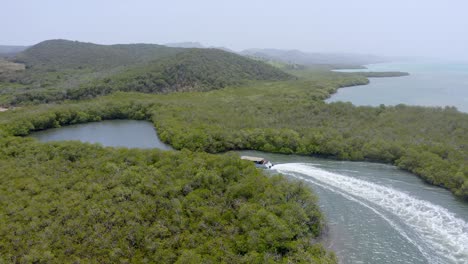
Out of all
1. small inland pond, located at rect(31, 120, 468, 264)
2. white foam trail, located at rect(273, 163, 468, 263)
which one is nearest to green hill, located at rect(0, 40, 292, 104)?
small inland pond, located at rect(31, 120, 468, 264)

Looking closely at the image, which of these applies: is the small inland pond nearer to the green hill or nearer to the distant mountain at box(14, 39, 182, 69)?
the green hill

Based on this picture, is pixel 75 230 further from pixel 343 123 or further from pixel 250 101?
pixel 250 101

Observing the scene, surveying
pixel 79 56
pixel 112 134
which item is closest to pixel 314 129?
pixel 112 134

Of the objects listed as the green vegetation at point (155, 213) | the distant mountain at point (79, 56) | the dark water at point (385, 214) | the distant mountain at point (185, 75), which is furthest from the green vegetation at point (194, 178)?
the distant mountain at point (79, 56)

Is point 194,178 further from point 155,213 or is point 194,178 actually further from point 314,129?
point 314,129

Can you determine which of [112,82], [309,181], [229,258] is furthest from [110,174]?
[112,82]

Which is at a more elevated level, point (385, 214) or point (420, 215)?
point (420, 215)
